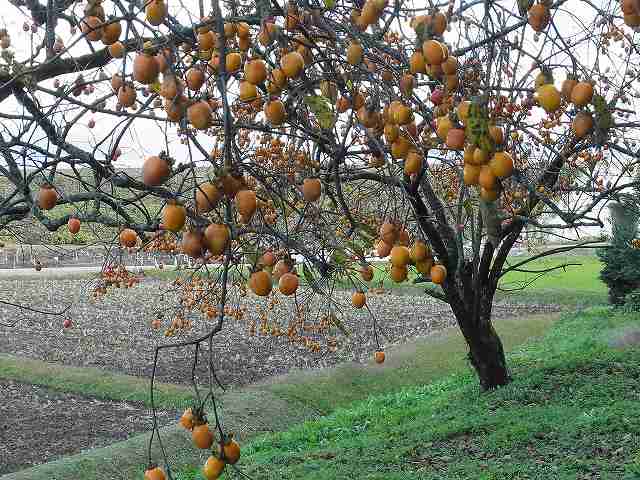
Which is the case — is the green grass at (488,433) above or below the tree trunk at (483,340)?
below

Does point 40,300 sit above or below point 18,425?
above

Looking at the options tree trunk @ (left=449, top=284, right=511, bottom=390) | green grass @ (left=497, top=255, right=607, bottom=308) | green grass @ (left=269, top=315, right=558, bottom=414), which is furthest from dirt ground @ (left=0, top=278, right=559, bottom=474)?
tree trunk @ (left=449, top=284, right=511, bottom=390)

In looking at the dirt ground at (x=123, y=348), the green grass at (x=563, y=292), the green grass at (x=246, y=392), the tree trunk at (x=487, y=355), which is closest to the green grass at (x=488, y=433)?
the tree trunk at (x=487, y=355)

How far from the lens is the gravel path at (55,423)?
662 cm

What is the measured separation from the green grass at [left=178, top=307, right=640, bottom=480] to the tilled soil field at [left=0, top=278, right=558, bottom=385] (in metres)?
1.53

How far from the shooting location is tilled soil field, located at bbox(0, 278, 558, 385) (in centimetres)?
1022

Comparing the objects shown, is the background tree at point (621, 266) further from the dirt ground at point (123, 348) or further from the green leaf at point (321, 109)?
the green leaf at point (321, 109)

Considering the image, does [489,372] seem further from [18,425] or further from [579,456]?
[18,425]

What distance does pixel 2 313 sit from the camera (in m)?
15.0

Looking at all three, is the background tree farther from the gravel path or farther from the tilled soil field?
the gravel path

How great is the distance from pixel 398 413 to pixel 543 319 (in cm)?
788

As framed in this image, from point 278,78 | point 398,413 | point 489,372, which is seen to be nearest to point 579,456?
point 489,372

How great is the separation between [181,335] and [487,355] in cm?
647

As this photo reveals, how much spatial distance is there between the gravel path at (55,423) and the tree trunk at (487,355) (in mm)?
3591
